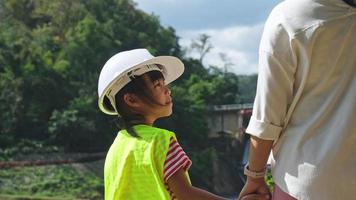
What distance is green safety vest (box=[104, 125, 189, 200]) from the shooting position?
183 cm

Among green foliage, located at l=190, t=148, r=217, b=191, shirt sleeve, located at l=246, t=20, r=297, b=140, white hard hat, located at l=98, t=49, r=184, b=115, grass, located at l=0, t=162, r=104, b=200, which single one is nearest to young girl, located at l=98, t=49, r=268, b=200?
white hard hat, located at l=98, t=49, r=184, b=115

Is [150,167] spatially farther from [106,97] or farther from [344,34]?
[344,34]

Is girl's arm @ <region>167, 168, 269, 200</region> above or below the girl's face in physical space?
below

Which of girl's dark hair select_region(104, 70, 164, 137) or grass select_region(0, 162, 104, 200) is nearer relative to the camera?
girl's dark hair select_region(104, 70, 164, 137)

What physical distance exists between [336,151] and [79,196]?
23803 millimetres

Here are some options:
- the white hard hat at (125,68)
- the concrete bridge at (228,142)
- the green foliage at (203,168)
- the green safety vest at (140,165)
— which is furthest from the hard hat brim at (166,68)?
the concrete bridge at (228,142)

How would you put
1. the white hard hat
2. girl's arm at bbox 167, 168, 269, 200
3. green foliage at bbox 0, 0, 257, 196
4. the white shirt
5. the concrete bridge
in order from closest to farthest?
the white shirt → girl's arm at bbox 167, 168, 269, 200 → the white hard hat → green foliage at bbox 0, 0, 257, 196 → the concrete bridge

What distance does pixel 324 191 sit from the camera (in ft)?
4.86

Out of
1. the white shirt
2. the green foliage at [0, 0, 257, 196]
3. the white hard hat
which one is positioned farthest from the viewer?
the green foliage at [0, 0, 257, 196]

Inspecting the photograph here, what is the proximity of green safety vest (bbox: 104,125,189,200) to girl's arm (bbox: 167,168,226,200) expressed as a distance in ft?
0.11

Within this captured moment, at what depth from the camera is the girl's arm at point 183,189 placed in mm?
1776

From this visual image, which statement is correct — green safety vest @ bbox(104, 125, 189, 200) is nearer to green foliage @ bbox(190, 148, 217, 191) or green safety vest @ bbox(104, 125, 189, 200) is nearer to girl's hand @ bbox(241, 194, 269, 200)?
girl's hand @ bbox(241, 194, 269, 200)

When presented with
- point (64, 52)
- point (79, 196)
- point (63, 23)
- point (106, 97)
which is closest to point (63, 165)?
point (79, 196)

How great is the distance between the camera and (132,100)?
1.97 metres
